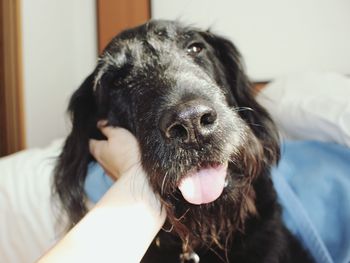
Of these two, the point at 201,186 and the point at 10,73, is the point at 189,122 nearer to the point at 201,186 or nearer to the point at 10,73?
the point at 201,186

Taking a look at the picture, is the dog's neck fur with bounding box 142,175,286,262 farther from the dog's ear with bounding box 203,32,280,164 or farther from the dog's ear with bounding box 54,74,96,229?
the dog's ear with bounding box 54,74,96,229

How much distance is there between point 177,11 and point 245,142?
1.56m

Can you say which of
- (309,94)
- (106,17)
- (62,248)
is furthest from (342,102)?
(106,17)

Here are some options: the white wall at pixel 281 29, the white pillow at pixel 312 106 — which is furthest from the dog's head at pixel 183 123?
the white wall at pixel 281 29

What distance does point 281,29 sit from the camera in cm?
193

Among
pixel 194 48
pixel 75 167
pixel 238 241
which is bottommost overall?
pixel 238 241

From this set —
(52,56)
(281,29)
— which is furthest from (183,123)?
(52,56)

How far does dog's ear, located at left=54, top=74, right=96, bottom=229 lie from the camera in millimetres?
1015

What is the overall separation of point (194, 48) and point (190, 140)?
0.46 meters

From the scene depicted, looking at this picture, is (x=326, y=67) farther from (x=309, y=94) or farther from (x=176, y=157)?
(x=176, y=157)

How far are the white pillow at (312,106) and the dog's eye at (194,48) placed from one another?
34cm

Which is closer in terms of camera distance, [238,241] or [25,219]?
[238,241]

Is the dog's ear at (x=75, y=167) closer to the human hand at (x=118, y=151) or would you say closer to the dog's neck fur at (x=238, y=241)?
the human hand at (x=118, y=151)

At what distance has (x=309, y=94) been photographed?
52.2 inches
